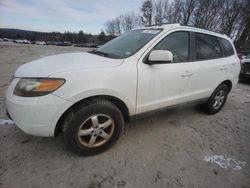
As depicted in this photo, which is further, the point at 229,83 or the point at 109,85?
the point at 229,83

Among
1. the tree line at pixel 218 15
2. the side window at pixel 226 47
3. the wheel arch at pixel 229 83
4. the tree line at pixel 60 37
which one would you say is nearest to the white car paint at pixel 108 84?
the side window at pixel 226 47

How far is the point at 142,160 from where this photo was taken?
90.8 inches

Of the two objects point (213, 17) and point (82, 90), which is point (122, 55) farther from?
point (213, 17)

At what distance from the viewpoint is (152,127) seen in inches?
123

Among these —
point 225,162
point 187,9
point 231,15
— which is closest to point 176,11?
point 187,9

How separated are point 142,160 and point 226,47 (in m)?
2.93

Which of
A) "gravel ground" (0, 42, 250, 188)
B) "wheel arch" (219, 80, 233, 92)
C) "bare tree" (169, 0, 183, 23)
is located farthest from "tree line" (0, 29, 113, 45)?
"gravel ground" (0, 42, 250, 188)

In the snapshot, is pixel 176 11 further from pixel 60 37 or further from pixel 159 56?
pixel 60 37

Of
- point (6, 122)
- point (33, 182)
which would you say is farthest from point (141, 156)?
point (6, 122)

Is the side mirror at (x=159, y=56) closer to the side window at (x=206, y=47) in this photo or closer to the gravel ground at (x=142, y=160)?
the side window at (x=206, y=47)

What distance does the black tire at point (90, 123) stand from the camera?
2.03m

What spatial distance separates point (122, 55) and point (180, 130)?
5.61 feet

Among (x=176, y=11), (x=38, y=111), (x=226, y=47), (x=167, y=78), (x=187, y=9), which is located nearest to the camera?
(x=38, y=111)

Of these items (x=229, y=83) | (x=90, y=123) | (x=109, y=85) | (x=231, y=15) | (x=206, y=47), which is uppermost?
(x=231, y=15)
